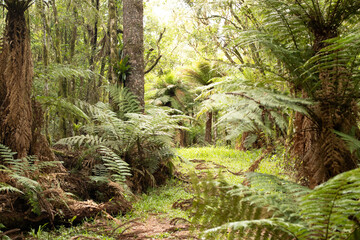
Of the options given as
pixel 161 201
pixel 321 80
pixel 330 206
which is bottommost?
pixel 161 201


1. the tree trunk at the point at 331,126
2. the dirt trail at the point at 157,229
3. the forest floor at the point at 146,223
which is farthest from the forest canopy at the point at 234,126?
the dirt trail at the point at 157,229

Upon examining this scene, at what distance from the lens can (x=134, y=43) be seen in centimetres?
523

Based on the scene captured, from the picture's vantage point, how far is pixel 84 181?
10.9ft

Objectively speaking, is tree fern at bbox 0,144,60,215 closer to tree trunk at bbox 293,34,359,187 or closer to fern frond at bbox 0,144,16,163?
fern frond at bbox 0,144,16,163

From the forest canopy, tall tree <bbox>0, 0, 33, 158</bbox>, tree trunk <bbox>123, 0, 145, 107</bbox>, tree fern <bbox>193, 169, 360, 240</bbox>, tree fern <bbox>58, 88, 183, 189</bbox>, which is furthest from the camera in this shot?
tree trunk <bbox>123, 0, 145, 107</bbox>

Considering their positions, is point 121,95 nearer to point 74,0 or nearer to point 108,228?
point 108,228

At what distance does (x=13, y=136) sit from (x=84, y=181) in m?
0.91

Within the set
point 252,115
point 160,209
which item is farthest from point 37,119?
point 252,115

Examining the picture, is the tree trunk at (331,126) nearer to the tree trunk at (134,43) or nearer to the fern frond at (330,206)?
the fern frond at (330,206)

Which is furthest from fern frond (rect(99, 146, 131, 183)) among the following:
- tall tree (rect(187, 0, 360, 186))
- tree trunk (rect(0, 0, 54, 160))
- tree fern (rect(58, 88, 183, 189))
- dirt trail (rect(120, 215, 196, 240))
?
tall tree (rect(187, 0, 360, 186))

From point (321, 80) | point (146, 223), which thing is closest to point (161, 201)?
point (146, 223)

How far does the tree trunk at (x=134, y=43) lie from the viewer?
5184mm

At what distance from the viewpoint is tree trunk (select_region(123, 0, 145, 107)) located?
5184mm

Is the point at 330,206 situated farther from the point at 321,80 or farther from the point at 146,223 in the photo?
the point at 146,223
